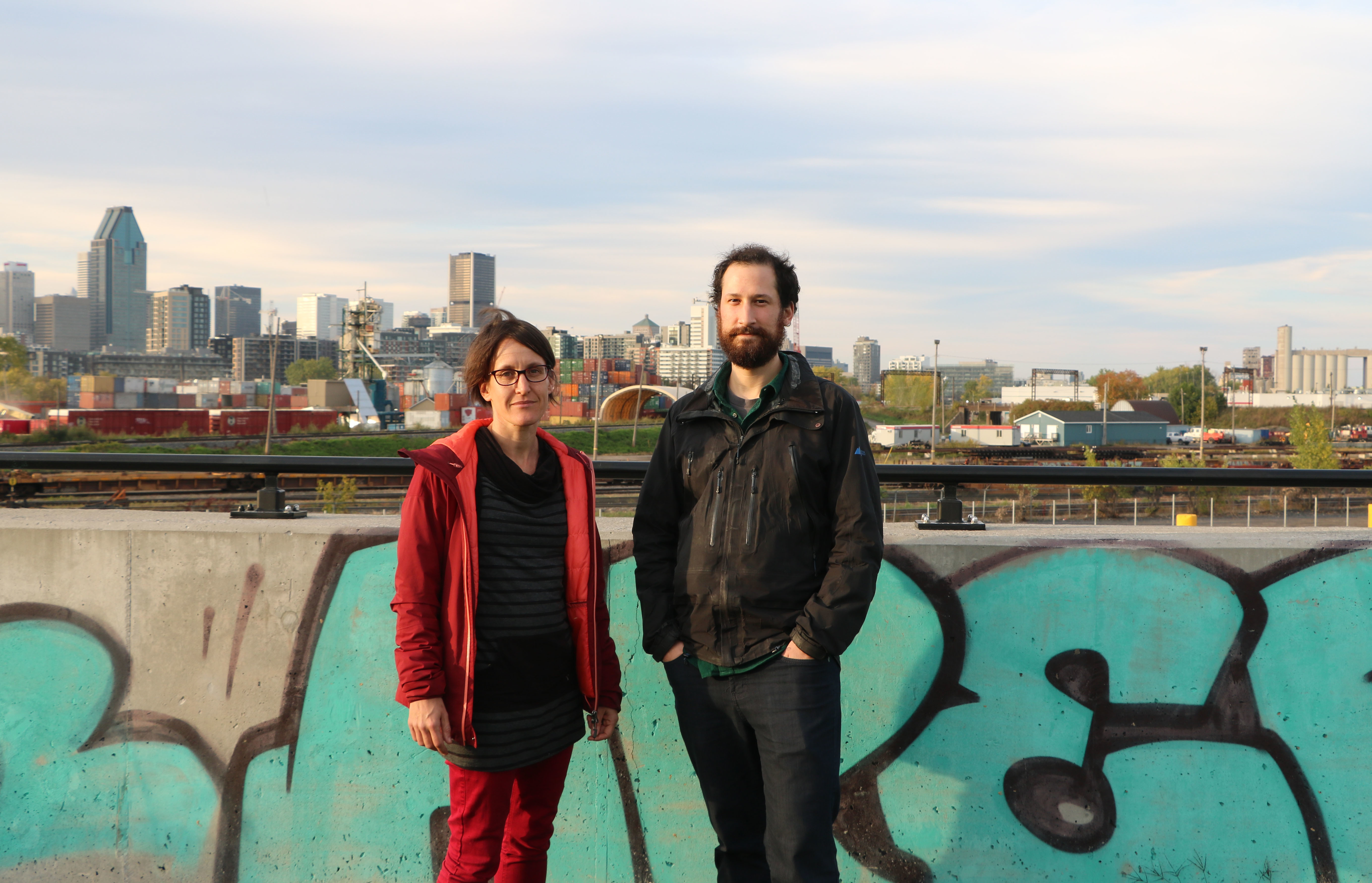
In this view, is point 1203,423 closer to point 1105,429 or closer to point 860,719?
point 1105,429

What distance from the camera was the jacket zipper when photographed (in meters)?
2.36

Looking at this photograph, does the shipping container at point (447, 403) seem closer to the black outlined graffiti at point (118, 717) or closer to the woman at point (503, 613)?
the black outlined graffiti at point (118, 717)

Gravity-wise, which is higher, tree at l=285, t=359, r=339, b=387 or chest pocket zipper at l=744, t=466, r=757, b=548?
tree at l=285, t=359, r=339, b=387

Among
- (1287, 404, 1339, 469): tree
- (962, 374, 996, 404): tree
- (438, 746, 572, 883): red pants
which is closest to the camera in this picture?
(438, 746, 572, 883): red pants

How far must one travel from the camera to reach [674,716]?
3.03 metres

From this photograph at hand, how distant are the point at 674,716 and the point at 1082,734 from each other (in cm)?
133

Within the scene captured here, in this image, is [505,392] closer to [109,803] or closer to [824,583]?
[824,583]

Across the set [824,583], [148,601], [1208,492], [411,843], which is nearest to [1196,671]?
[824,583]

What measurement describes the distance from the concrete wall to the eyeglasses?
2.88 feet

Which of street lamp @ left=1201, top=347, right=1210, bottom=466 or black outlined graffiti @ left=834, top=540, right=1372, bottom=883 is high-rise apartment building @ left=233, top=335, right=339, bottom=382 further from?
black outlined graffiti @ left=834, top=540, right=1372, bottom=883

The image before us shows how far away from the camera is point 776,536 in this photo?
7.56 feet

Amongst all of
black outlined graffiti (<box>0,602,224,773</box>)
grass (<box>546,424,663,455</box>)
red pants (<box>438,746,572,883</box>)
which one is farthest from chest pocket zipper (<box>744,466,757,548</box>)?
grass (<box>546,424,663,455</box>)

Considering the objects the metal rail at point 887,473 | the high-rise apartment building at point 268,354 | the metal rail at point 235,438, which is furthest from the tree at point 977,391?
the metal rail at point 887,473

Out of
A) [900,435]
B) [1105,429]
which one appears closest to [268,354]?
[900,435]
